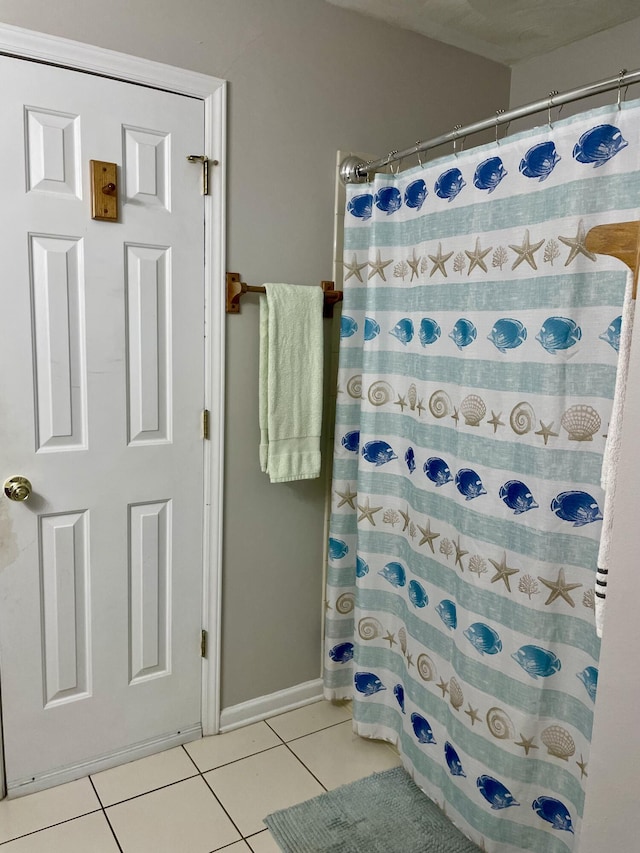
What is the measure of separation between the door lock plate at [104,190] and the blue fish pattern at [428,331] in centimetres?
90

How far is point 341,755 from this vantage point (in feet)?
6.75

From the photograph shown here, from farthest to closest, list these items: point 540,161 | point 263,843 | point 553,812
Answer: point 263,843
point 553,812
point 540,161

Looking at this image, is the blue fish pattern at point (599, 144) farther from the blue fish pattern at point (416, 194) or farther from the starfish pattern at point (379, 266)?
the starfish pattern at point (379, 266)

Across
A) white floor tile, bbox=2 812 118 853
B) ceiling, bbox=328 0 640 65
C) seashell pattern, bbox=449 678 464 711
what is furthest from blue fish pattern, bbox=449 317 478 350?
white floor tile, bbox=2 812 118 853

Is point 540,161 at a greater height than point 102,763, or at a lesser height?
greater

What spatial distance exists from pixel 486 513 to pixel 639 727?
863 mm

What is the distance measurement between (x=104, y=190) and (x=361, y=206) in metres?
0.77

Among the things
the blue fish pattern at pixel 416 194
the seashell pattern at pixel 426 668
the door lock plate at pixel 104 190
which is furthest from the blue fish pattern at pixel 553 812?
the door lock plate at pixel 104 190

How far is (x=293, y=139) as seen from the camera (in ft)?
6.51

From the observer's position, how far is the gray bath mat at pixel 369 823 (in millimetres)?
1697

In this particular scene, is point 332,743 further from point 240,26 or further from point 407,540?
point 240,26

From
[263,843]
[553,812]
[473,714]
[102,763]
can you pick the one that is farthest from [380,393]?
[102,763]

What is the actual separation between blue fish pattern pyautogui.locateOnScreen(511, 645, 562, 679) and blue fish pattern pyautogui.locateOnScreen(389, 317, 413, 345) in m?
0.90

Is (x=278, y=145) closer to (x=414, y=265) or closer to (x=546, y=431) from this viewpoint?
(x=414, y=265)
